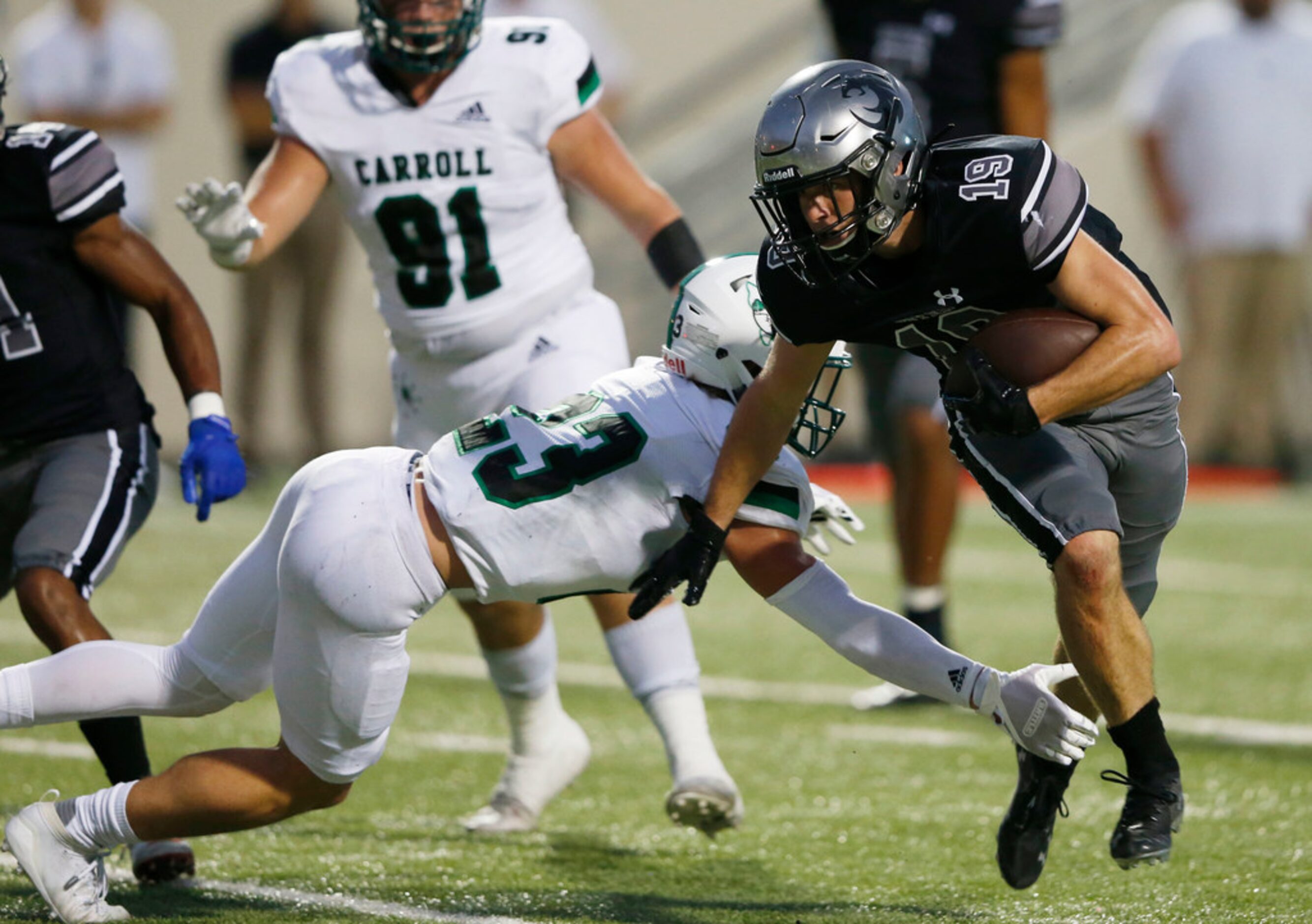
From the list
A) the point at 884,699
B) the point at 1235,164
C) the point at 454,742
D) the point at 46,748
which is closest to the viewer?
the point at 46,748

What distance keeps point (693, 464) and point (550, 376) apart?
3.13ft

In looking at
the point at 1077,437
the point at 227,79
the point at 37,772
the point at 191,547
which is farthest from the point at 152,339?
A: the point at 1077,437

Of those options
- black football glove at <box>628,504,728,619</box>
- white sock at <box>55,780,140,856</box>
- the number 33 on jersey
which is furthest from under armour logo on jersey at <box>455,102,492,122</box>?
white sock at <box>55,780,140,856</box>

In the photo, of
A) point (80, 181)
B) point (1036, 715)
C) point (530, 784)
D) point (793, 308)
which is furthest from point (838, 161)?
point (530, 784)

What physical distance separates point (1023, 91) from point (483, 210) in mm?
2088

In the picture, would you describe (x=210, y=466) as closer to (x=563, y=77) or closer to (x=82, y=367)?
(x=82, y=367)

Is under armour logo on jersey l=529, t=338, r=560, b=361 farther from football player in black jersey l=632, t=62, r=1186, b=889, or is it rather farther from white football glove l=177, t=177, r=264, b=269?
football player in black jersey l=632, t=62, r=1186, b=889

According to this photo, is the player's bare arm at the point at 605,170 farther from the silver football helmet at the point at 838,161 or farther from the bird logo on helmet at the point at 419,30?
the silver football helmet at the point at 838,161

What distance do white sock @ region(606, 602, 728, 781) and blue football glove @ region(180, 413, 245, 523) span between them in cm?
84

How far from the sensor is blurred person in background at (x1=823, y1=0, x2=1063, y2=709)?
216 inches

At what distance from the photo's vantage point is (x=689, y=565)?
10.2 feet

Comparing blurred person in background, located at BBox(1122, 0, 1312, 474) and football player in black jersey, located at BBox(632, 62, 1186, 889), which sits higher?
football player in black jersey, located at BBox(632, 62, 1186, 889)

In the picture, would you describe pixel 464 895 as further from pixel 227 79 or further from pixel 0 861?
pixel 227 79

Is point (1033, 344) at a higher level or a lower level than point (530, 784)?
higher
